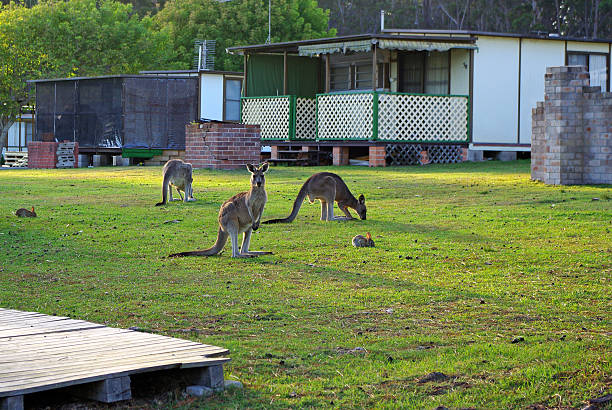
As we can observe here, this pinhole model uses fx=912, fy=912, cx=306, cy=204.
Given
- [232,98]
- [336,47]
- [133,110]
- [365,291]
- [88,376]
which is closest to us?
[88,376]

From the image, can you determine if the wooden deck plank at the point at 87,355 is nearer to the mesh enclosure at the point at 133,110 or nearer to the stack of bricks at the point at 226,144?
the stack of bricks at the point at 226,144

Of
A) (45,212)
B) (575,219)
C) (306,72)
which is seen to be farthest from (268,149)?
(575,219)

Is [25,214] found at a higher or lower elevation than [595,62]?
lower

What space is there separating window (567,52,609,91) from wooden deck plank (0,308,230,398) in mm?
28009

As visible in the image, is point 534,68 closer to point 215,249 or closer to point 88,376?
point 215,249

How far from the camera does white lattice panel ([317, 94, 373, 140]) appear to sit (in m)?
29.6

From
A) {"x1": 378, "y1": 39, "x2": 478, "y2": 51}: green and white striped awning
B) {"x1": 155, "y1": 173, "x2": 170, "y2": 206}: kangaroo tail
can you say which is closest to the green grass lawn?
{"x1": 155, "y1": 173, "x2": 170, "y2": 206}: kangaroo tail

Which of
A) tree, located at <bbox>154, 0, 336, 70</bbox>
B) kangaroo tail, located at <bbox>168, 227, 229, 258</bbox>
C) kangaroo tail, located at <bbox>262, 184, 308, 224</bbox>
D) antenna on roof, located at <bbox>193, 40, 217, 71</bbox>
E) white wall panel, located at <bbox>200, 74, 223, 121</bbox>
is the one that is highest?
tree, located at <bbox>154, 0, 336, 70</bbox>

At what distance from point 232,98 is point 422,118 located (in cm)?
1280

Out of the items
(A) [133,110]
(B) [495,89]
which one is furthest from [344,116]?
(A) [133,110]

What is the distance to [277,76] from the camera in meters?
36.1

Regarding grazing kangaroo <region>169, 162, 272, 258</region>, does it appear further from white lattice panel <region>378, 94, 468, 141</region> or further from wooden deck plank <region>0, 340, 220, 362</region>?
white lattice panel <region>378, 94, 468, 141</region>

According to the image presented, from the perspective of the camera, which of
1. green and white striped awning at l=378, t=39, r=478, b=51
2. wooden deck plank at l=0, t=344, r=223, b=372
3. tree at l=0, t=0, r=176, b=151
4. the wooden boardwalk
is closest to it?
the wooden boardwalk

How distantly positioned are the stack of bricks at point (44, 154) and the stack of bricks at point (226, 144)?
33.7ft
